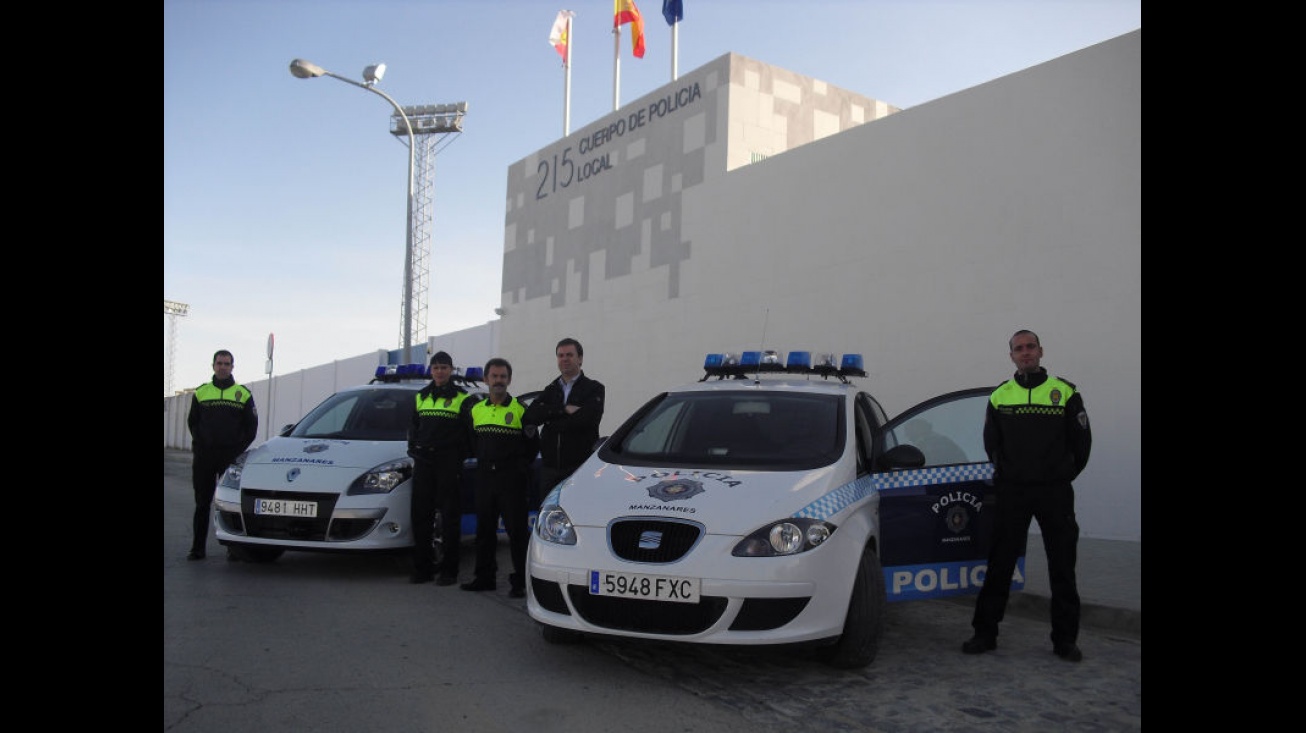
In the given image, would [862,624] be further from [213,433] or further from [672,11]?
[672,11]

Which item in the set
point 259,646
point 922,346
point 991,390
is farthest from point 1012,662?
point 922,346

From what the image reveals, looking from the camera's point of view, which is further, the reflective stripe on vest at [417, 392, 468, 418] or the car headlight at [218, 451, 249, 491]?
the car headlight at [218, 451, 249, 491]

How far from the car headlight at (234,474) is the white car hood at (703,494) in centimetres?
367

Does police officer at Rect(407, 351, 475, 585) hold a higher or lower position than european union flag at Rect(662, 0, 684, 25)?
lower

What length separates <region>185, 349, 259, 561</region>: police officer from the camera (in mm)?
8430

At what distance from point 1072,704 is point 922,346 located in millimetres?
7407

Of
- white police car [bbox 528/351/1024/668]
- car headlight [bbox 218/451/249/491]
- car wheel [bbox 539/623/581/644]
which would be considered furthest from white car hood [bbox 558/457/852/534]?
car headlight [bbox 218/451/249/491]

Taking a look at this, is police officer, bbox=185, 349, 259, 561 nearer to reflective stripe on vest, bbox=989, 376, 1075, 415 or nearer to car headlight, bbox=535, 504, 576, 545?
car headlight, bbox=535, 504, 576, 545

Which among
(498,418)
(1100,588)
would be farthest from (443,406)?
(1100,588)

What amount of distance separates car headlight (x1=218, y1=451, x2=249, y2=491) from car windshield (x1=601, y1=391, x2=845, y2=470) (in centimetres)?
352

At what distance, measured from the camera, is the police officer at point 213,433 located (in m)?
8.43

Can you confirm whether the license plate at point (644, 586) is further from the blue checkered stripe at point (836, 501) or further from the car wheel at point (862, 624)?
the car wheel at point (862, 624)

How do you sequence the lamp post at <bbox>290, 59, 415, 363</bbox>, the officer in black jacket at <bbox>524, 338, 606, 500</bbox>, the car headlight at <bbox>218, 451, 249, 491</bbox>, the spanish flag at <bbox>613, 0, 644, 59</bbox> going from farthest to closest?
the spanish flag at <bbox>613, 0, 644, 59</bbox>, the lamp post at <bbox>290, 59, 415, 363</bbox>, the car headlight at <bbox>218, 451, 249, 491</bbox>, the officer in black jacket at <bbox>524, 338, 606, 500</bbox>
